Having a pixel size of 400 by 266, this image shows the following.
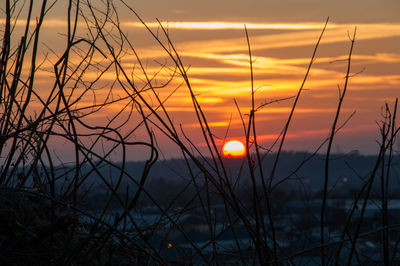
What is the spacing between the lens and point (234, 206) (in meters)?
1.39

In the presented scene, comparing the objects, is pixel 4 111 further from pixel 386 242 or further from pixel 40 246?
pixel 386 242

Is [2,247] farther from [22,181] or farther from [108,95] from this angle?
[108,95]

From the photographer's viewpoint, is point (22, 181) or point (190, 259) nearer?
point (190, 259)

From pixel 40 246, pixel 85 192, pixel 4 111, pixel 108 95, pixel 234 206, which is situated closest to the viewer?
pixel 234 206

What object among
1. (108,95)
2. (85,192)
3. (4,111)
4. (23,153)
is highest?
(108,95)

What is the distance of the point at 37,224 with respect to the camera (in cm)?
181

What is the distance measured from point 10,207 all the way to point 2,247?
0.70ft

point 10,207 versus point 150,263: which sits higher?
point 10,207

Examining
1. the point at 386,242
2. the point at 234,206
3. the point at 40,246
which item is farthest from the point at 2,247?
the point at 386,242

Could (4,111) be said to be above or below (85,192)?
above

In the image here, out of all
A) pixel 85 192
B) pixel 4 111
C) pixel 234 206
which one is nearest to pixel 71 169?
pixel 85 192

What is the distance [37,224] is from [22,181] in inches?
14.7

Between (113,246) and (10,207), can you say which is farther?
(113,246)

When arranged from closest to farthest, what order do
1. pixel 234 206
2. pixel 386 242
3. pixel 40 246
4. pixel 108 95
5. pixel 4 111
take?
pixel 234 206 → pixel 386 242 → pixel 40 246 → pixel 4 111 → pixel 108 95
